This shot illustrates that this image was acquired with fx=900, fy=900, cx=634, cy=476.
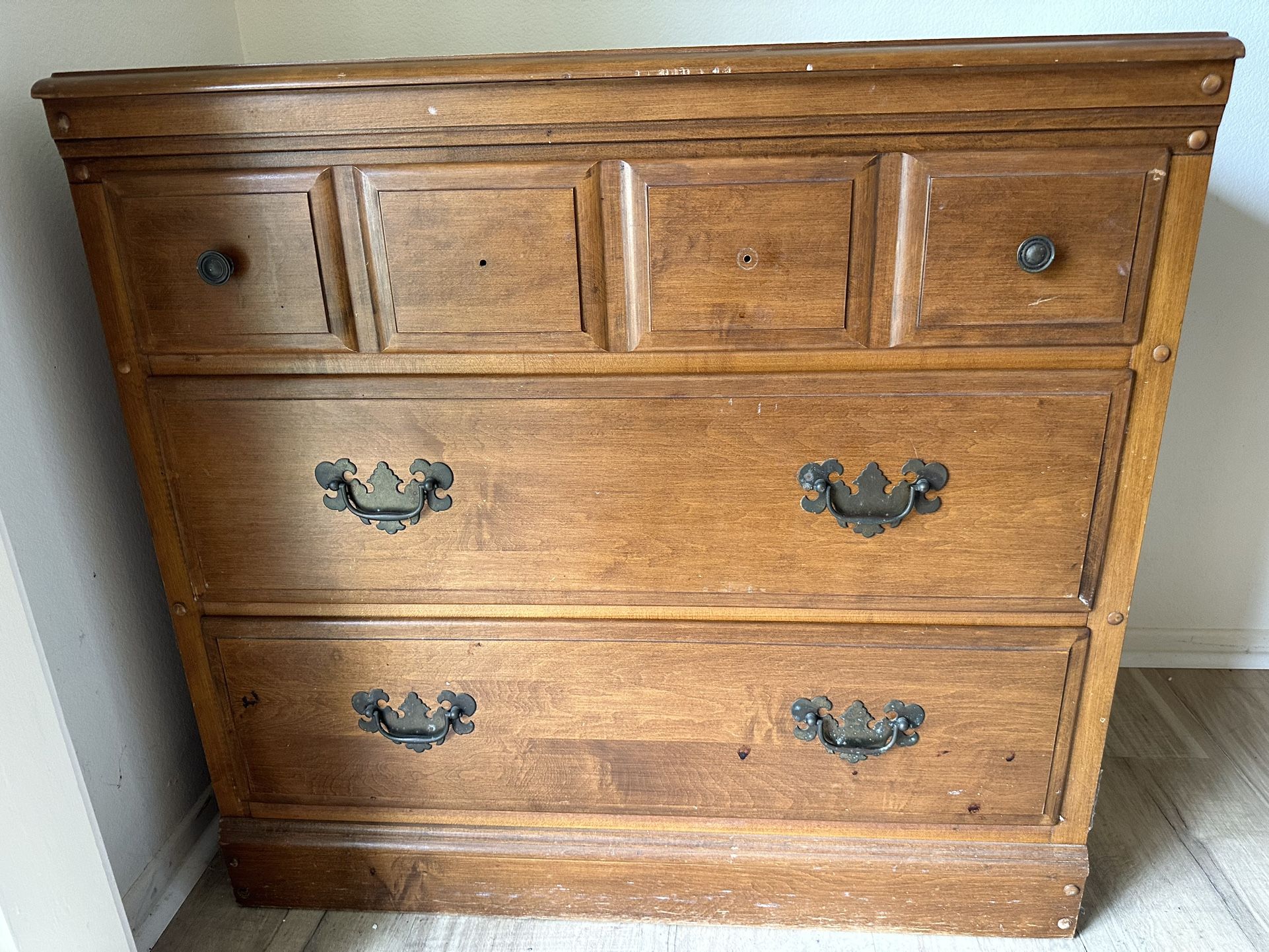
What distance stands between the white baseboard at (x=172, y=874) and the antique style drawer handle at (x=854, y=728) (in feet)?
2.66

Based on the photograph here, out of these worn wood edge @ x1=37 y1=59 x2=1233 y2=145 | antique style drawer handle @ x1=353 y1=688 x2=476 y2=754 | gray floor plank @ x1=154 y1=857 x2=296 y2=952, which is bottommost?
gray floor plank @ x1=154 y1=857 x2=296 y2=952

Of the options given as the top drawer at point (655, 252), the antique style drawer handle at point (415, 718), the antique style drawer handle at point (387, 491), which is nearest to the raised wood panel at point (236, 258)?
the top drawer at point (655, 252)

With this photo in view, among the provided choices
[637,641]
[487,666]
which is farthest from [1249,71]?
[487,666]

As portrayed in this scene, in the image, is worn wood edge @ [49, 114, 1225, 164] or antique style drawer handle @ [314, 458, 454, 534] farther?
antique style drawer handle @ [314, 458, 454, 534]

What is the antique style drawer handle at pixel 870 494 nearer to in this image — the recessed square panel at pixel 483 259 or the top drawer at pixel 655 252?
the top drawer at pixel 655 252

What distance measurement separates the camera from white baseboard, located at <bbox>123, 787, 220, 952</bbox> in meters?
1.19

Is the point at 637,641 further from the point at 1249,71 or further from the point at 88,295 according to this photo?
the point at 1249,71

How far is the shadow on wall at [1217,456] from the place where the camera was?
1.42 metres

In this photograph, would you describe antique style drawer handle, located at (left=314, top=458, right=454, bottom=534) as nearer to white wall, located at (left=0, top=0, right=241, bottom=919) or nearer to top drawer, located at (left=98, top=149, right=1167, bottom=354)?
top drawer, located at (left=98, top=149, right=1167, bottom=354)

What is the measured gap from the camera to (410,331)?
0.94 m

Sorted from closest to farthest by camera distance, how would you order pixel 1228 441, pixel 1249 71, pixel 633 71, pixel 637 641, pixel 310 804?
pixel 633 71 < pixel 637 641 < pixel 310 804 < pixel 1249 71 < pixel 1228 441

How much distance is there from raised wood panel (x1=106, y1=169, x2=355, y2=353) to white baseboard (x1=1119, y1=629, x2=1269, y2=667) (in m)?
1.51

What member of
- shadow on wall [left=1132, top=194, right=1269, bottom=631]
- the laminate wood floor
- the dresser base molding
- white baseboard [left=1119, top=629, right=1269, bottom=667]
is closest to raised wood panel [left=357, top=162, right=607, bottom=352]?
the dresser base molding

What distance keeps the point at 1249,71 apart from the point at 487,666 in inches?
54.2
